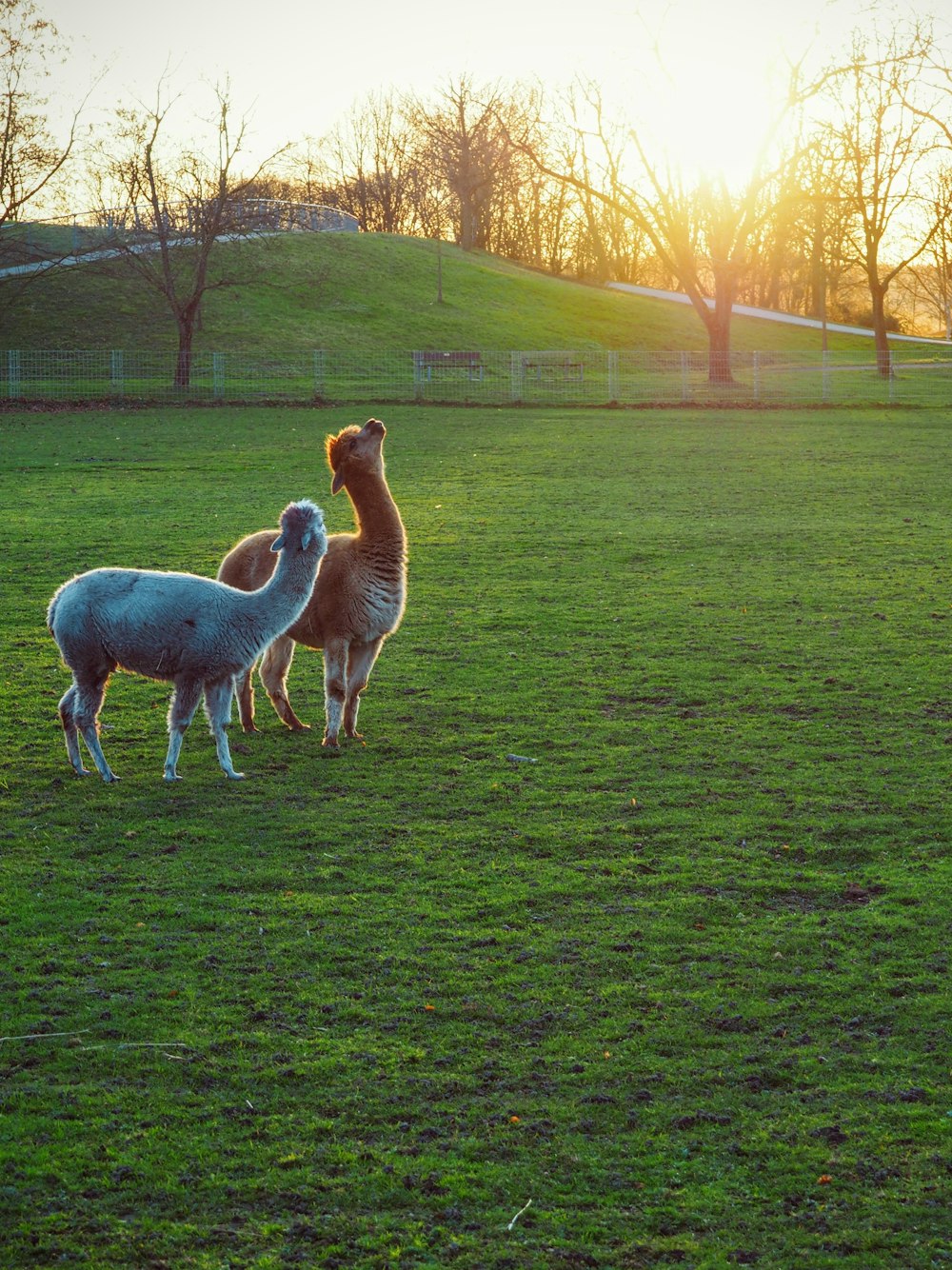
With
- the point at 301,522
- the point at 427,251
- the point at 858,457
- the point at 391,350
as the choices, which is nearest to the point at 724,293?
the point at 391,350

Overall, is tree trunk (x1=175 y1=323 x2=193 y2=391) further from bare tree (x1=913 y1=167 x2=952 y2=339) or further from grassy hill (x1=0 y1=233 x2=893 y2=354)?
bare tree (x1=913 y1=167 x2=952 y2=339)

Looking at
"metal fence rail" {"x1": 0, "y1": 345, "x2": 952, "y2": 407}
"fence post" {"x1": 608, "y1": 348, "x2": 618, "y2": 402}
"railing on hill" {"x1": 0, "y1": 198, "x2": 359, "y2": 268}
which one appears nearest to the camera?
"metal fence rail" {"x1": 0, "y1": 345, "x2": 952, "y2": 407}

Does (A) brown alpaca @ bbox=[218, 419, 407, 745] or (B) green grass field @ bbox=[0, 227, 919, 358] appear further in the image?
(B) green grass field @ bbox=[0, 227, 919, 358]

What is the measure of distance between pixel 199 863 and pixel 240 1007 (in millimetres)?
1401

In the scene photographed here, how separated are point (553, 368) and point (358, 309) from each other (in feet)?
54.5

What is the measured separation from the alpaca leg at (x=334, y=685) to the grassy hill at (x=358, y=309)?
37.7 m

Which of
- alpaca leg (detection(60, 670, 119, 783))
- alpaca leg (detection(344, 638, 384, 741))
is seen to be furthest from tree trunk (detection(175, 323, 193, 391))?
alpaca leg (detection(60, 670, 119, 783))

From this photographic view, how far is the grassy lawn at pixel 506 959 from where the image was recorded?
11.3 feet

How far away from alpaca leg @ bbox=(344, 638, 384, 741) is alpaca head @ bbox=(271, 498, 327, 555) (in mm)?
939

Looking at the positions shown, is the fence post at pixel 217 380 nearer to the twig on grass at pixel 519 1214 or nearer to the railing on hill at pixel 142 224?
the railing on hill at pixel 142 224

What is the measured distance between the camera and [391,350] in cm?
5303

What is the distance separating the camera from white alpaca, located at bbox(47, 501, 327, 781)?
6840mm

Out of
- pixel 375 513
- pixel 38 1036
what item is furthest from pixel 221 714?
pixel 38 1036

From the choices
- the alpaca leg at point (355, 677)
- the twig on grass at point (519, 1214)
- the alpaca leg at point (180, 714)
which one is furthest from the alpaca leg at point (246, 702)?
the twig on grass at point (519, 1214)
